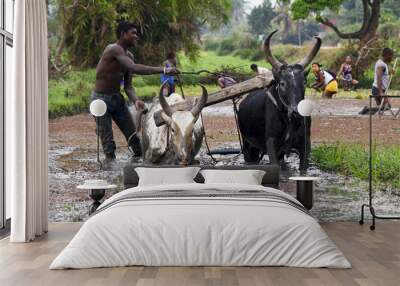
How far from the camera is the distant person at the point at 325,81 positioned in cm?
759

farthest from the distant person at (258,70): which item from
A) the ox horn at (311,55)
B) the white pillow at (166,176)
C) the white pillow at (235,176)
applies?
the white pillow at (166,176)

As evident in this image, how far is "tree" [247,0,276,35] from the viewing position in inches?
307

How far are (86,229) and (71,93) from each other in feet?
10.3

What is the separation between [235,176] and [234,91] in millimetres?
1275

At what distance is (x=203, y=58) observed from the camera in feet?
25.1

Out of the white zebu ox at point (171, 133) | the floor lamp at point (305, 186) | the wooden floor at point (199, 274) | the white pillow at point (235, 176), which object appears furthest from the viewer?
the white zebu ox at point (171, 133)

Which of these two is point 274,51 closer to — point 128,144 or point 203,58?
point 203,58

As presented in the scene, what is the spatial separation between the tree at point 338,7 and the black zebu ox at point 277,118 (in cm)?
48

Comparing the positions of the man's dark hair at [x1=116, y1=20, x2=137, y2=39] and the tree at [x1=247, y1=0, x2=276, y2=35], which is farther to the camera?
the tree at [x1=247, y1=0, x2=276, y2=35]

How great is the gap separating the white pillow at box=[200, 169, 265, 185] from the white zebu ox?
1.42 ft

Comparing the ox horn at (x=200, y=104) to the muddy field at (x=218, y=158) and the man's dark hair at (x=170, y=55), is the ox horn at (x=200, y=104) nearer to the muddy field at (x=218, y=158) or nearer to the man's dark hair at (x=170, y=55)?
the muddy field at (x=218, y=158)

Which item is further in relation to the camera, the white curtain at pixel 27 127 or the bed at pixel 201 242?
the white curtain at pixel 27 127

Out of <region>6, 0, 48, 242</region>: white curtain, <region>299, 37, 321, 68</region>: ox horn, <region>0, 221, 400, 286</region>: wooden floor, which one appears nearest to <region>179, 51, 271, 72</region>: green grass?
<region>299, 37, 321, 68</region>: ox horn

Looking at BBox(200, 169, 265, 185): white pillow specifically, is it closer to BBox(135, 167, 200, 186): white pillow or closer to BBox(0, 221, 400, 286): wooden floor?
BBox(135, 167, 200, 186): white pillow
